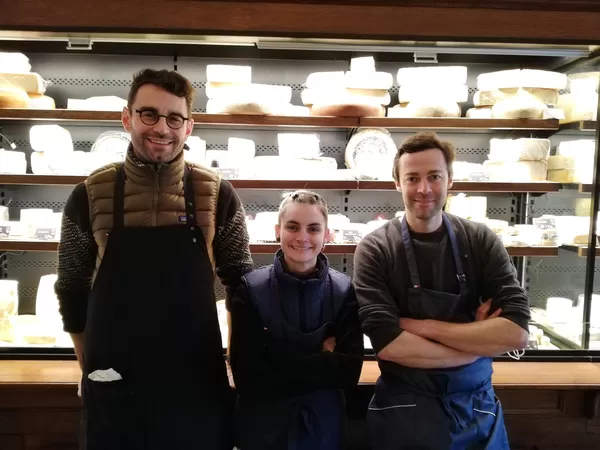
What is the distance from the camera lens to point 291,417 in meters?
1.68

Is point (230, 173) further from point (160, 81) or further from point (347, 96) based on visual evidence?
point (160, 81)

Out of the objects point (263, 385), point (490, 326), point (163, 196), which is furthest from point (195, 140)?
point (490, 326)

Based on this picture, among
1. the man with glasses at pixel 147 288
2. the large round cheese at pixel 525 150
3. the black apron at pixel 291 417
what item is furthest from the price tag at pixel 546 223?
the man with glasses at pixel 147 288

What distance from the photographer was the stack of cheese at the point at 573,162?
104 inches

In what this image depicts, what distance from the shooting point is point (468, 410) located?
5.73 ft

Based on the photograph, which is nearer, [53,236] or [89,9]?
[89,9]

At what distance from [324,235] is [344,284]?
18 centimetres

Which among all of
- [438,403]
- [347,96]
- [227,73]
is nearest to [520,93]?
[347,96]

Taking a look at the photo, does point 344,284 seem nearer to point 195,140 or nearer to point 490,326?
point 490,326

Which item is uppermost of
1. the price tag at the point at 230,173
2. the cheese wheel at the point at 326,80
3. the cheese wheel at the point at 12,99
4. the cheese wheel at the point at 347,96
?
the cheese wheel at the point at 326,80

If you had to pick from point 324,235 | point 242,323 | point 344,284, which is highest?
point 324,235

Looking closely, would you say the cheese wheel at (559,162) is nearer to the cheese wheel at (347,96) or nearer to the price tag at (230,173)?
the cheese wheel at (347,96)

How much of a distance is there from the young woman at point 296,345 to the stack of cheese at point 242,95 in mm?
935

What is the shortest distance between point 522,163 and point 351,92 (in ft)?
3.30
